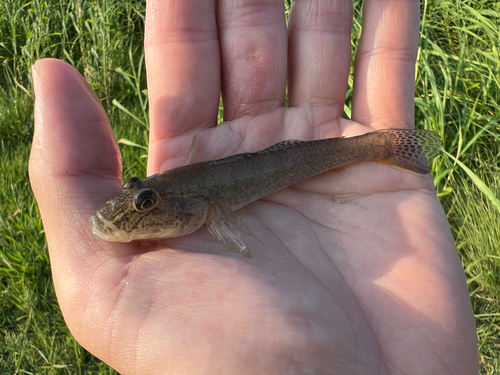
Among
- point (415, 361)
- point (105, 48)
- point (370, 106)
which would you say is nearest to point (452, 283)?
point (415, 361)

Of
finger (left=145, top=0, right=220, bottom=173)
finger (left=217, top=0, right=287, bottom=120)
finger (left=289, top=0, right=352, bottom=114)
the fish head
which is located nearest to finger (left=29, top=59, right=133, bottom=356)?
the fish head

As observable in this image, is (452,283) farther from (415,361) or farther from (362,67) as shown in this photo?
(362,67)

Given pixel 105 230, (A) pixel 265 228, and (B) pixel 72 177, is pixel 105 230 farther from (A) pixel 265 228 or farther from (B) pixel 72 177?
(A) pixel 265 228

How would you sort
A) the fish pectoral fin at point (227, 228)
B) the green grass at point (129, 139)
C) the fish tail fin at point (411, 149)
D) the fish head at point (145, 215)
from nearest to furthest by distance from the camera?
the fish head at point (145, 215) → the fish pectoral fin at point (227, 228) → the fish tail fin at point (411, 149) → the green grass at point (129, 139)

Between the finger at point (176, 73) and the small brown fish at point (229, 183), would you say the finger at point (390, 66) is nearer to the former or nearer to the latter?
the small brown fish at point (229, 183)

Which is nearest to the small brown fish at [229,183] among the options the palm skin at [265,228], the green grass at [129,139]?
the palm skin at [265,228]

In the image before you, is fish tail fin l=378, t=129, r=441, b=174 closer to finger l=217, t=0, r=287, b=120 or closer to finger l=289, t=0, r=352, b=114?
finger l=289, t=0, r=352, b=114

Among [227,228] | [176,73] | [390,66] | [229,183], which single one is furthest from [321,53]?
[227,228]
